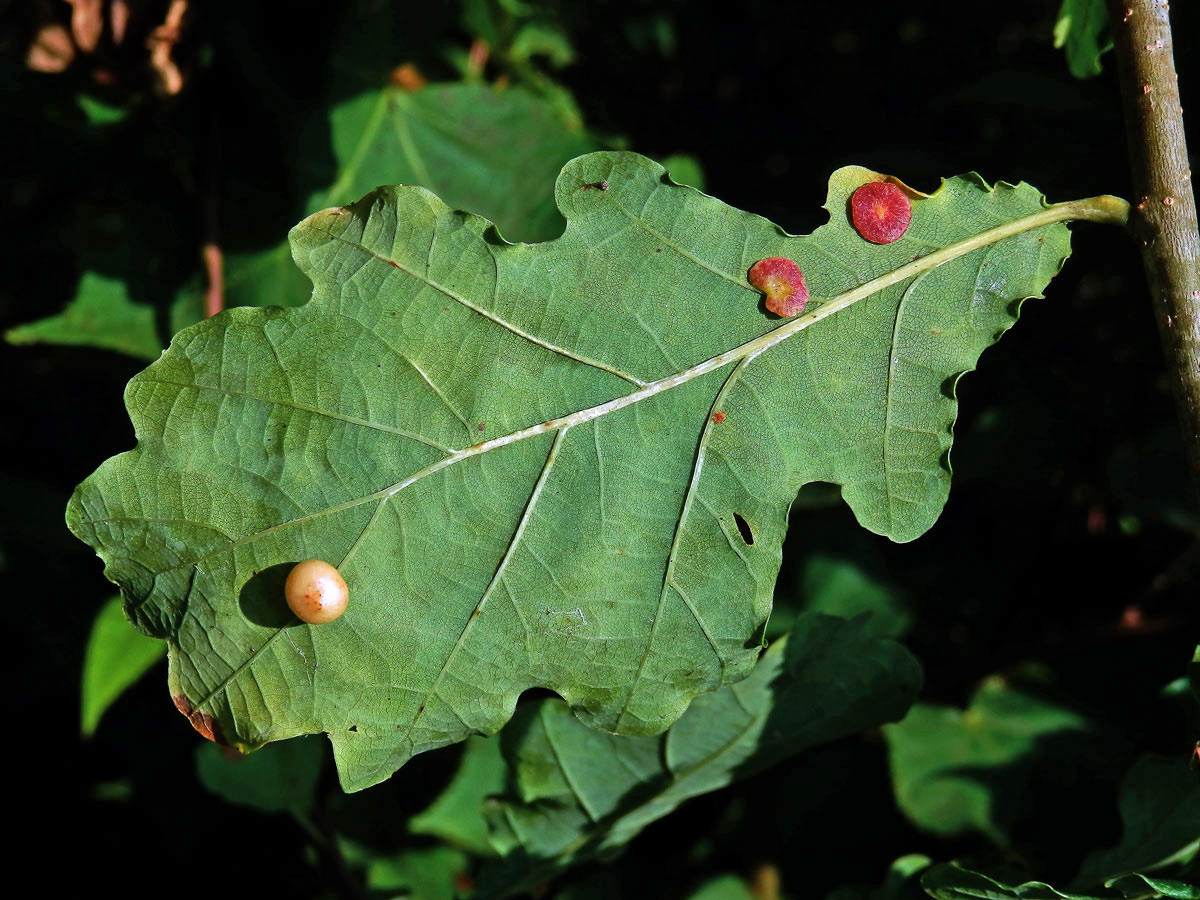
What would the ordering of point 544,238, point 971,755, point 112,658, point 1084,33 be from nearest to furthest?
1. point 1084,33
2. point 112,658
3. point 544,238
4. point 971,755

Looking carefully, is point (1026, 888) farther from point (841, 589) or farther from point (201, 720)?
point (841, 589)

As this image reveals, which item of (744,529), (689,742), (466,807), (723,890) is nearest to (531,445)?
(744,529)

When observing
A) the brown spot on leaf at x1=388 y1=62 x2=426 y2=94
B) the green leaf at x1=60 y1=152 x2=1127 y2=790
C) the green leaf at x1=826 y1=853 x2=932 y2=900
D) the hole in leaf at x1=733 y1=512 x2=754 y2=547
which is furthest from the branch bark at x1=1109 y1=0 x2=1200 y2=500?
the brown spot on leaf at x1=388 y1=62 x2=426 y2=94

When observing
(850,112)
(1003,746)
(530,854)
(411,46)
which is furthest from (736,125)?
(530,854)

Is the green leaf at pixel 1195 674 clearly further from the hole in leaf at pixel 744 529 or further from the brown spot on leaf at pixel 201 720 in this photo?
the brown spot on leaf at pixel 201 720

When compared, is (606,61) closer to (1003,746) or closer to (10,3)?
(10,3)

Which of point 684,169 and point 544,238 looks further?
point 684,169
